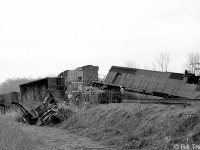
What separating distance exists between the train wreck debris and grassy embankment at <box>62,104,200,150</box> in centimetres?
309

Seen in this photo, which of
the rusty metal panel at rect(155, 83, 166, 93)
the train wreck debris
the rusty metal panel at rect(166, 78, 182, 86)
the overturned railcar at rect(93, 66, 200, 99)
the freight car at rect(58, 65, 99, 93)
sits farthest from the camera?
the freight car at rect(58, 65, 99, 93)

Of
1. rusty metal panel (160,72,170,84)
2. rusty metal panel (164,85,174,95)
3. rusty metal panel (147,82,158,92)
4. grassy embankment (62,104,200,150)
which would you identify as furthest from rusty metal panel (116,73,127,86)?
grassy embankment (62,104,200,150)

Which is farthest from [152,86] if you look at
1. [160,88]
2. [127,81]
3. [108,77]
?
[108,77]

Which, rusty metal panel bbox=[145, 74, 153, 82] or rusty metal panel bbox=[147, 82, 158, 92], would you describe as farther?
rusty metal panel bbox=[145, 74, 153, 82]

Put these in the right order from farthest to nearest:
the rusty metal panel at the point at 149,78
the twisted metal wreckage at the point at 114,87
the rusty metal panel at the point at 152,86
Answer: the rusty metal panel at the point at 149,78 < the rusty metal panel at the point at 152,86 < the twisted metal wreckage at the point at 114,87

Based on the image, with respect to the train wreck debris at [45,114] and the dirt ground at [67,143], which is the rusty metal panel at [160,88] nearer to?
the train wreck debris at [45,114]

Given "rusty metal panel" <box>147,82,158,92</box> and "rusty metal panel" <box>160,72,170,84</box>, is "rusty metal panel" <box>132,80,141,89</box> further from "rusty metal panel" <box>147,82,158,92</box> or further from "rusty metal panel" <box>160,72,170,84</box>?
"rusty metal panel" <box>160,72,170,84</box>

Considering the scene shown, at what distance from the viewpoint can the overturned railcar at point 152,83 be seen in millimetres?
21891

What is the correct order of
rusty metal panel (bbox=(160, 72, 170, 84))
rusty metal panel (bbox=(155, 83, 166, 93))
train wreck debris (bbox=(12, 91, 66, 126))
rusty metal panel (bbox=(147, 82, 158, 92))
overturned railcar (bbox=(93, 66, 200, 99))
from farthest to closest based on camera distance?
rusty metal panel (bbox=(147, 82, 158, 92)) → rusty metal panel (bbox=(160, 72, 170, 84)) → rusty metal panel (bbox=(155, 83, 166, 93)) → overturned railcar (bbox=(93, 66, 200, 99)) → train wreck debris (bbox=(12, 91, 66, 126))

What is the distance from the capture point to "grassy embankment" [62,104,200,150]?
9.23 metres

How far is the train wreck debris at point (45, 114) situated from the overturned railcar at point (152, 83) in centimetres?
656

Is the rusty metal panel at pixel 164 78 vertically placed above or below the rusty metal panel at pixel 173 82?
above

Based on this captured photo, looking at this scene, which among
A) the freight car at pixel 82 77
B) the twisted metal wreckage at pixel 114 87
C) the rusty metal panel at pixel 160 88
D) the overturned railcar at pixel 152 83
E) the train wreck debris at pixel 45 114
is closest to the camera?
the train wreck debris at pixel 45 114

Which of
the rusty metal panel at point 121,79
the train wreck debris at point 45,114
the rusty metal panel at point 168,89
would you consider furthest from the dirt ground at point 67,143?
the rusty metal panel at point 121,79
